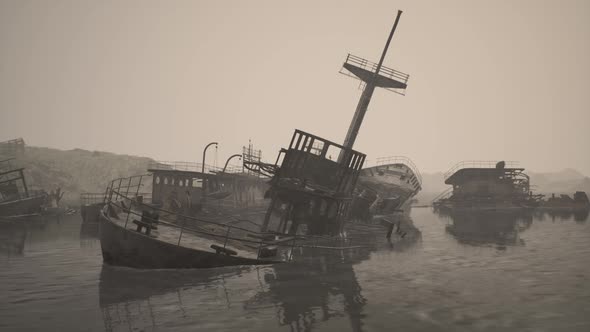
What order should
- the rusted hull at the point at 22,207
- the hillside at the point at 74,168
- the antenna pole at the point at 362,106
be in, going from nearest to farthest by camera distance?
the antenna pole at the point at 362,106 < the rusted hull at the point at 22,207 < the hillside at the point at 74,168

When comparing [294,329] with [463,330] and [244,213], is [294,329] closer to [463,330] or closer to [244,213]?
[463,330]

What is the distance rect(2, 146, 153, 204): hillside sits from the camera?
89438mm

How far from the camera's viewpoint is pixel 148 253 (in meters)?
13.9

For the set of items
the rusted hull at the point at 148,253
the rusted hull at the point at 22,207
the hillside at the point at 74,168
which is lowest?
the hillside at the point at 74,168

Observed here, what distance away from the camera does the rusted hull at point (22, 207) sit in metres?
36.6

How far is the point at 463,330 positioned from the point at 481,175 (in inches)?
2065

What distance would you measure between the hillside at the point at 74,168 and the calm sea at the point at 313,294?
83.2 m

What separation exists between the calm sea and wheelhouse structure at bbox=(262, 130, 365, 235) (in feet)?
6.72

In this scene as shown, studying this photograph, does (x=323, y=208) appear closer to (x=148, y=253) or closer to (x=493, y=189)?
(x=148, y=253)

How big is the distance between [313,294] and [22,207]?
39169 millimetres

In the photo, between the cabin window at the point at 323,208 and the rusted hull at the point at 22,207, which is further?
the rusted hull at the point at 22,207

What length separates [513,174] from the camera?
176ft

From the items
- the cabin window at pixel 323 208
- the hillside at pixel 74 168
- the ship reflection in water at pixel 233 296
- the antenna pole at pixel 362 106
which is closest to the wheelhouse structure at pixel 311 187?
the cabin window at pixel 323 208

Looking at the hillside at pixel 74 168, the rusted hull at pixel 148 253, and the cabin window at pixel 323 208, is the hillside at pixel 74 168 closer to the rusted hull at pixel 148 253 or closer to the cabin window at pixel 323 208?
the rusted hull at pixel 148 253
